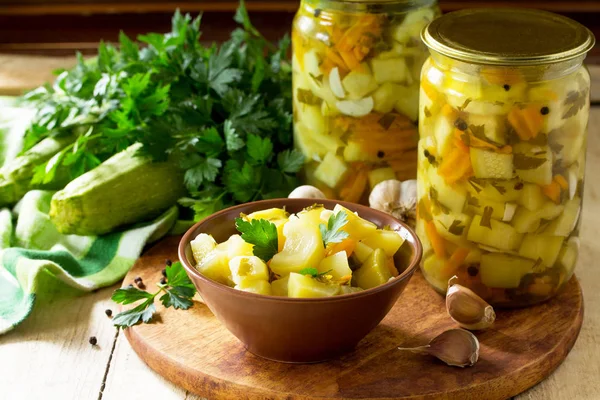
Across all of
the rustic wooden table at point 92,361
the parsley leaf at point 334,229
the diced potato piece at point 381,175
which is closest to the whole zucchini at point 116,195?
the rustic wooden table at point 92,361

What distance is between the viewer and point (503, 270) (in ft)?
5.54

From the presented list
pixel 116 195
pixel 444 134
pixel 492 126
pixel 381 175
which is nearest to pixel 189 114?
pixel 116 195

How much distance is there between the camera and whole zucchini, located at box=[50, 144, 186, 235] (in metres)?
2.00

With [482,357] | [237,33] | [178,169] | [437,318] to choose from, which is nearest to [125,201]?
[178,169]

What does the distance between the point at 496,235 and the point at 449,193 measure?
4.5 inches

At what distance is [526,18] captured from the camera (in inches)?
68.6

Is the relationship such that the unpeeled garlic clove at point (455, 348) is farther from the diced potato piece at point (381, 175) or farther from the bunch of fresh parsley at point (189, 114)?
the bunch of fresh parsley at point (189, 114)

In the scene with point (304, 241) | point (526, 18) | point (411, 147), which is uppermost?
point (526, 18)

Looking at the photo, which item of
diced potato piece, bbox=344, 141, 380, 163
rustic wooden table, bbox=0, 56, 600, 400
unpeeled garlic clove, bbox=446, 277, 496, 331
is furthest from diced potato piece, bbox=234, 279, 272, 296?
diced potato piece, bbox=344, 141, 380, 163

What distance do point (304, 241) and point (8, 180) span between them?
983 mm

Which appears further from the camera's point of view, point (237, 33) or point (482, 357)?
point (237, 33)

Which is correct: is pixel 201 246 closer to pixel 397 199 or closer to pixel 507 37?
pixel 397 199

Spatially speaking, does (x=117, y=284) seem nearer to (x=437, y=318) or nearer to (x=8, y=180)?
(x=8, y=180)

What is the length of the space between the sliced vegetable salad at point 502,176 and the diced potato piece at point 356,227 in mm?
192
